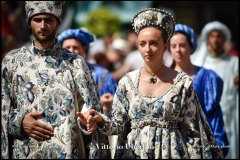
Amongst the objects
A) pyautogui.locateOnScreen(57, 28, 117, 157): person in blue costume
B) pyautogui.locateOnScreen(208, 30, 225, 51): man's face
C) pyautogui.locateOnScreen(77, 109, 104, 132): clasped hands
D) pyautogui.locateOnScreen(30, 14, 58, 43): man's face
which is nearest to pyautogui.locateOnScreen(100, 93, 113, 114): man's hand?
pyautogui.locateOnScreen(57, 28, 117, 157): person in blue costume

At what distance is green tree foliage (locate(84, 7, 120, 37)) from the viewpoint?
19806 millimetres

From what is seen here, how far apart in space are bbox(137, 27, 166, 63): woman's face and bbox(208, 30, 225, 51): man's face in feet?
12.2

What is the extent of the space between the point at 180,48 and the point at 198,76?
32cm

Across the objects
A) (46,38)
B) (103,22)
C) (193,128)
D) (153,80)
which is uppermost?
(103,22)

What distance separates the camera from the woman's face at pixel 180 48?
8.09 metres

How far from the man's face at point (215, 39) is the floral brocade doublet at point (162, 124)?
12.1 ft

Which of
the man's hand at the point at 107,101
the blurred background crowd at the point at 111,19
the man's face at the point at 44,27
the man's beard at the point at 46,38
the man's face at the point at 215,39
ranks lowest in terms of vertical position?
the man's hand at the point at 107,101

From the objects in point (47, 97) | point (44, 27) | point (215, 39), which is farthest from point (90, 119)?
point (215, 39)

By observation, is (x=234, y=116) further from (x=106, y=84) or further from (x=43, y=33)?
(x=43, y=33)

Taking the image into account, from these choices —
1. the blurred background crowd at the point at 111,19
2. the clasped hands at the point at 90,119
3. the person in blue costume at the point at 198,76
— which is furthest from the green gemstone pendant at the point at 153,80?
the blurred background crowd at the point at 111,19

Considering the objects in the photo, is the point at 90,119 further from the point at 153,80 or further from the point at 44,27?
the point at 44,27

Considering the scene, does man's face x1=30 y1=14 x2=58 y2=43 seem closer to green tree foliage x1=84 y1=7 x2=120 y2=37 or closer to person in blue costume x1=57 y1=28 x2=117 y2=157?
person in blue costume x1=57 y1=28 x2=117 y2=157

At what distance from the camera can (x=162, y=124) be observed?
20.6 feet

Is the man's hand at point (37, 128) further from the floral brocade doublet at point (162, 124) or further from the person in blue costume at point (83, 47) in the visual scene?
the person in blue costume at point (83, 47)
